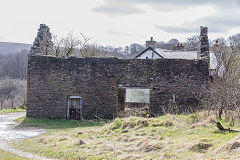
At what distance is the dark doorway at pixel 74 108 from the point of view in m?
20.5

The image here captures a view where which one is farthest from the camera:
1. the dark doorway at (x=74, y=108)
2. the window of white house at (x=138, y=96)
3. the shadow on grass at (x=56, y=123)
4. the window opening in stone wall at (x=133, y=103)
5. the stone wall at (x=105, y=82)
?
the window of white house at (x=138, y=96)

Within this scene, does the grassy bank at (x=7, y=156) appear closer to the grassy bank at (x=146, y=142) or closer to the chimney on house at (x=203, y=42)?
the grassy bank at (x=146, y=142)

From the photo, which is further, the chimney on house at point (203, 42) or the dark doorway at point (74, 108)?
the chimney on house at point (203, 42)

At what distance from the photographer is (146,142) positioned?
9.89m

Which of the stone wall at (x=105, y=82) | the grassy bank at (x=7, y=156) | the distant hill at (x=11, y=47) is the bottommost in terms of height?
the grassy bank at (x=7, y=156)

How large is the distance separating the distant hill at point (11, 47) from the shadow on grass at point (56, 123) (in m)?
87.4

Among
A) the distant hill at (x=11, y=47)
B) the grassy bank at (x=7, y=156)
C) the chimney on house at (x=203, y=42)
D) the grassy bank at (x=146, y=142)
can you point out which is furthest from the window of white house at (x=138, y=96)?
the distant hill at (x=11, y=47)

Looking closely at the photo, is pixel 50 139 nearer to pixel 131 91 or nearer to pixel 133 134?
pixel 133 134

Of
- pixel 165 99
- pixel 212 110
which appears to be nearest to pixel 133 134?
pixel 212 110

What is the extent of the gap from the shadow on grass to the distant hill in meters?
87.4

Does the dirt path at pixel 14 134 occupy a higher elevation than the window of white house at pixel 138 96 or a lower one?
lower

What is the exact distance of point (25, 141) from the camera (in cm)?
1360

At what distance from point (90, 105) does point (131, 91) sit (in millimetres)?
6822

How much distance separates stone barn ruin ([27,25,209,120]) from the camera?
65.4 feet
